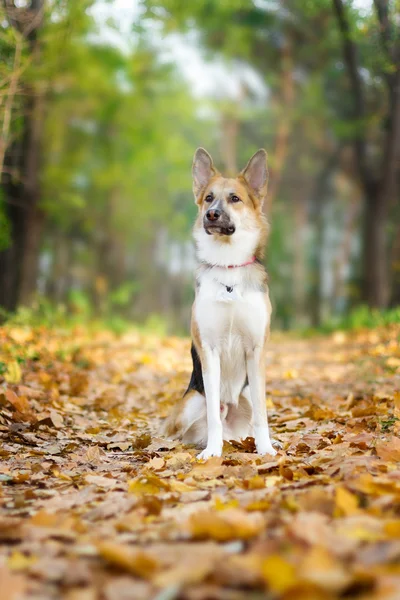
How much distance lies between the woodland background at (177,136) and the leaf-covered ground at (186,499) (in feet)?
17.7

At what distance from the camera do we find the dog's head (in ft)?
14.8

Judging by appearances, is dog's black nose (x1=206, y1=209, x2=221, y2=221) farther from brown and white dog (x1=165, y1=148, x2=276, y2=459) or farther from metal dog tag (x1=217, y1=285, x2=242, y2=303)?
metal dog tag (x1=217, y1=285, x2=242, y2=303)

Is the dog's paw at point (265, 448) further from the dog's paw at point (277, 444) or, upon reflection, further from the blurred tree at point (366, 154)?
the blurred tree at point (366, 154)

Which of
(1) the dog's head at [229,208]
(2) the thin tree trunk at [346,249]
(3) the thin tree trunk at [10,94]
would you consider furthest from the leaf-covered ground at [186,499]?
(2) the thin tree trunk at [346,249]

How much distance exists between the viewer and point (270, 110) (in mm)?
25062

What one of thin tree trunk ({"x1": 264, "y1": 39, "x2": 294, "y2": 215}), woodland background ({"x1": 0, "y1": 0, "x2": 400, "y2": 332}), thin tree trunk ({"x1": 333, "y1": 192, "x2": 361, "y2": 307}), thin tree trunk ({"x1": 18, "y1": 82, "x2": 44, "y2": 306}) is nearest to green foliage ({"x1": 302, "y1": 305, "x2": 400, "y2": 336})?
woodland background ({"x1": 0, "y1": 0, "x2": 400, "y2": 332})

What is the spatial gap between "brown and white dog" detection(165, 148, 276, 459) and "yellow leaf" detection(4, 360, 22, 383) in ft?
6.47

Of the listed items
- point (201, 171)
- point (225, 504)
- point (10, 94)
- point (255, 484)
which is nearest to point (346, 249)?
point (10, 94)

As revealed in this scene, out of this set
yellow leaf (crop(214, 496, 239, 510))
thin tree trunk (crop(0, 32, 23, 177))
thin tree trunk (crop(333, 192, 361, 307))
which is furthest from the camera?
thin tree trunk (crop(333, 192, 361, 307))

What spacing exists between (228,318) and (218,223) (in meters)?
0.71

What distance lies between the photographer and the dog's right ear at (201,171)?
16.3 feet

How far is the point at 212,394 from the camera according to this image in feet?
14.3

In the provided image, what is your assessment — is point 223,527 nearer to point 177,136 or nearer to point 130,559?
point 130,559

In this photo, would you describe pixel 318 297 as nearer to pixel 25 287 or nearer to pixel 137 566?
pixel 25 287
